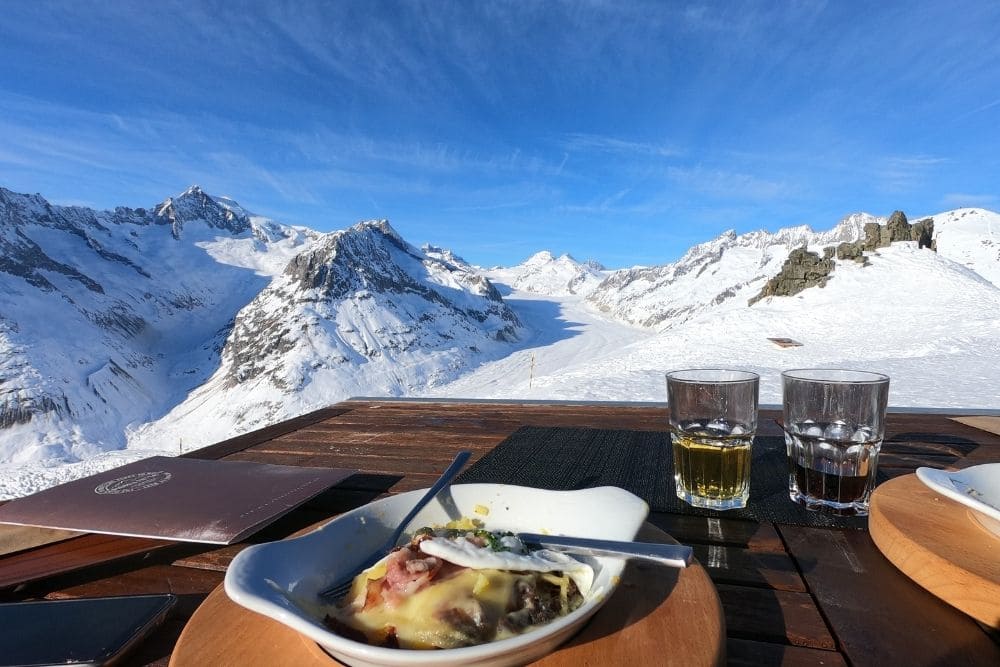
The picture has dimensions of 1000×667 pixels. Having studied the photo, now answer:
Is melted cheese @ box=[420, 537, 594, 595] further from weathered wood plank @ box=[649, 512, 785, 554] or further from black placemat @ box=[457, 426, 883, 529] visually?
black placemat @ box=[457, 426, 883, 529]

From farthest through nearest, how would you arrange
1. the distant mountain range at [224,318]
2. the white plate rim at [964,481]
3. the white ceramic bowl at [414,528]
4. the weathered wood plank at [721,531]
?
the distant mountain range at [224,318], the weathered wood plank at [721,531], the white plate rim at [964,481], the white ceramic bowl at [414,528]

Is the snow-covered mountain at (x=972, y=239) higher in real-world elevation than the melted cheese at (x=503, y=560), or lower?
higher

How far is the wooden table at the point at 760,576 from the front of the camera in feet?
2.00

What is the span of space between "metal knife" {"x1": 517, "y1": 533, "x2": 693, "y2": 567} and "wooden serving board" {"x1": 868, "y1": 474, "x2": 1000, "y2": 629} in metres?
0.38

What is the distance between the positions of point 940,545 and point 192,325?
5468 cm

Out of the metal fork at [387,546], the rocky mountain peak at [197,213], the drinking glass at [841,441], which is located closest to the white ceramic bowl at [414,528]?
the metal fork at [387,546]

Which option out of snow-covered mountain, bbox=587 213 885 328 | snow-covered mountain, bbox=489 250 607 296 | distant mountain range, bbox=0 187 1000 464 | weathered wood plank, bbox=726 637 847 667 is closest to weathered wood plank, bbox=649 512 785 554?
weathered wood plank, bbox=726 637 847 667

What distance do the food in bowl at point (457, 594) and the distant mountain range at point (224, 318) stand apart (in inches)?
936

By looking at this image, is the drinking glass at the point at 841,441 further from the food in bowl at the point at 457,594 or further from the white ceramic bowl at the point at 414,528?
the food in bowl at the point at 457,594

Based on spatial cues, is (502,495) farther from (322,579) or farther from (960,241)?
(960,241)

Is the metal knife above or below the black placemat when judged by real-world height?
above

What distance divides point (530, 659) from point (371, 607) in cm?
20

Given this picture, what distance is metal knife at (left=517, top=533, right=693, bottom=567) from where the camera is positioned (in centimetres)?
60

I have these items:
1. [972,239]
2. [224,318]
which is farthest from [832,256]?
[224,318]
